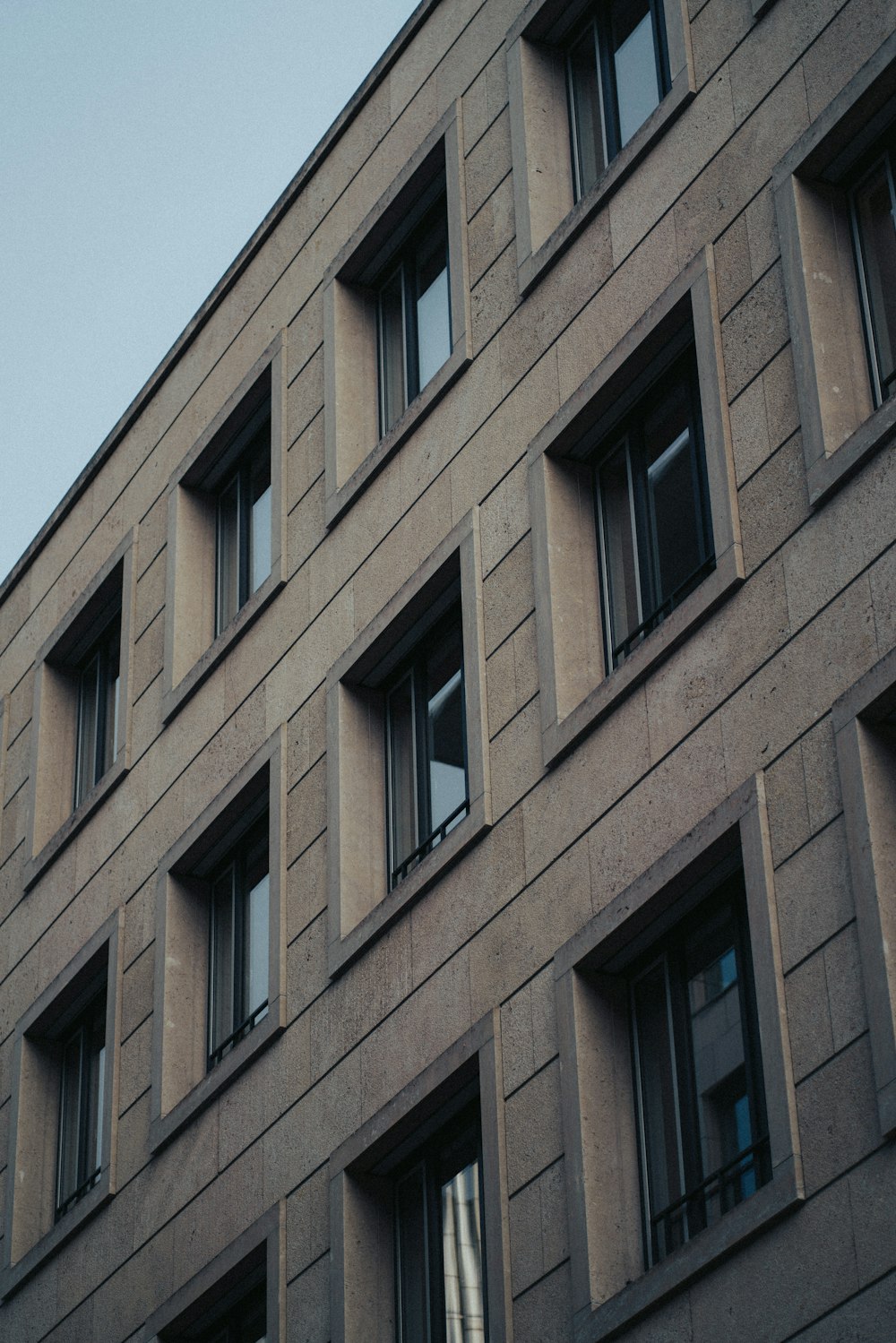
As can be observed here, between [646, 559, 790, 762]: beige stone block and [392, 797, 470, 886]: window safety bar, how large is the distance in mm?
3362

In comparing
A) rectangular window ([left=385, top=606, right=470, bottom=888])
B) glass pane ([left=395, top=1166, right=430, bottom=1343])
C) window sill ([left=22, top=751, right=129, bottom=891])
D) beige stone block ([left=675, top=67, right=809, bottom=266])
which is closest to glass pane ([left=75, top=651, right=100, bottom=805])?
window sill ([left=22, top=751, right=129, bottom=891])

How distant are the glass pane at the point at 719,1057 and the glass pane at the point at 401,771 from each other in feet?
15.9

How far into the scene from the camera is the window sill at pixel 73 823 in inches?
1057

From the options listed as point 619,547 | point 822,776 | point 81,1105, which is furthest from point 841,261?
point 81,1105

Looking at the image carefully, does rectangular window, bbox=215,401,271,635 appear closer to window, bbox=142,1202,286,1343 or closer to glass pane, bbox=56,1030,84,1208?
glass pane, bbox=56,1030,84,1208

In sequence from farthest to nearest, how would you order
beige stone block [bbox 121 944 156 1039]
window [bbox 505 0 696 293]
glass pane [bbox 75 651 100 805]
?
1. glass pane [bbox 75 651 100 805]
2. beige stone block [bbox 121 944 156 1039]
3. window [bbox 505 0 696 293]

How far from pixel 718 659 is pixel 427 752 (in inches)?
204

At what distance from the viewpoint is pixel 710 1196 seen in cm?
1667

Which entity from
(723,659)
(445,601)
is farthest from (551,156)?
(723,659)

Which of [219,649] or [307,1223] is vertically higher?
[219,649]

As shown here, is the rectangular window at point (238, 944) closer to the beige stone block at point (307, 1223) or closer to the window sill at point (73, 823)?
the window sill at point (73, 823)

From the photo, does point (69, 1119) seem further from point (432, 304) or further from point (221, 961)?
point (432, 304)

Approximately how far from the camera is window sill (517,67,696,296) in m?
20.1

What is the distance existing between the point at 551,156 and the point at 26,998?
11589 mm
